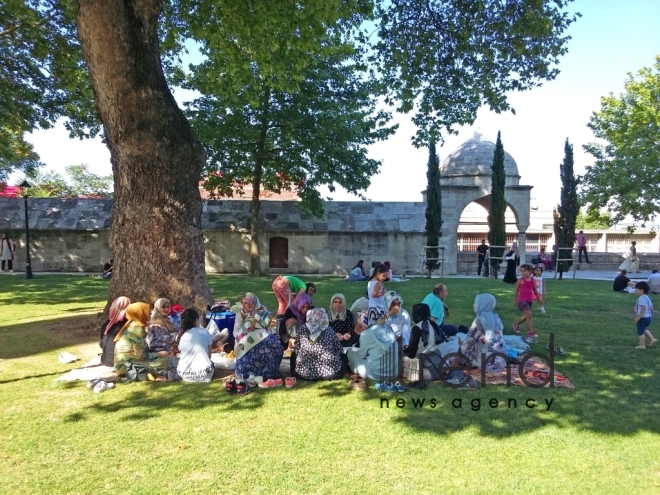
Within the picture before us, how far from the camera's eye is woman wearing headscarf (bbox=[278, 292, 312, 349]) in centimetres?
774

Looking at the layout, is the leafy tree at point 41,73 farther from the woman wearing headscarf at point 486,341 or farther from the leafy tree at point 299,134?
the woman wearing headscarf at point 486,341

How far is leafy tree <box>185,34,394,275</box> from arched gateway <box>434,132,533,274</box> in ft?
21.9

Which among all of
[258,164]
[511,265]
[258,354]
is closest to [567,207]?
[511,265]

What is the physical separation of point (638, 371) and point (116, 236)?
881 cm

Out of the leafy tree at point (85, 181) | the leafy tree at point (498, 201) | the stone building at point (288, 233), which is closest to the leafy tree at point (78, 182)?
the leafy tree at point (85, 181)

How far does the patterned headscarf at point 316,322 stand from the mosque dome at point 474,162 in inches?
902

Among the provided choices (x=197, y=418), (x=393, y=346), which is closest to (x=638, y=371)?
(x=393, y=346)

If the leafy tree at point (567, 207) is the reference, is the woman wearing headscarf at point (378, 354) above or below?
below

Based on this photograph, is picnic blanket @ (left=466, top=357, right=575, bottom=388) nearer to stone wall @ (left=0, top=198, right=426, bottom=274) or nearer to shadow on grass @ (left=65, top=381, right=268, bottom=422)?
shadow on grass @ (left=65, top=381, right=268, bottom=422)

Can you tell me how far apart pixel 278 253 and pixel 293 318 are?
18298 millimetres

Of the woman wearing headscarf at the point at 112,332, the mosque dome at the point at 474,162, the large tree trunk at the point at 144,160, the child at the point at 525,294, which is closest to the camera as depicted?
the woman wearing headscarf at the point at 112,332

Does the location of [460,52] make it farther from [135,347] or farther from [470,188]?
[470,188]

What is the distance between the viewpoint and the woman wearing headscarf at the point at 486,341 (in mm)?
6859

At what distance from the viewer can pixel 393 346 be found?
20.4 ft
